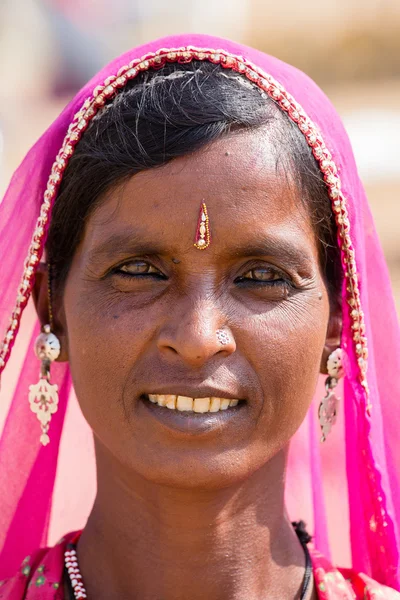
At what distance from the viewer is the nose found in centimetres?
257

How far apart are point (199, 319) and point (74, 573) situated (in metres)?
0.88

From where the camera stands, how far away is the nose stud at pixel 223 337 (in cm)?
261

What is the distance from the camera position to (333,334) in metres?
3.07

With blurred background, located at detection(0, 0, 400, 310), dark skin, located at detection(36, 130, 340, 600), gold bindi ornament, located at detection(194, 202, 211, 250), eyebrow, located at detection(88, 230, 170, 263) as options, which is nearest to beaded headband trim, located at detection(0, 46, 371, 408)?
dark skin, located at detection(36, 130, 340, 600)

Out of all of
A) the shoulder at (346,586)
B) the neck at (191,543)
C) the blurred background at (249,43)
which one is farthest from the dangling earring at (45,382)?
the blurred background at (249,43)

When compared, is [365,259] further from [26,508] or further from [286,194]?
[26,508]

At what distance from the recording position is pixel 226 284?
2.73 m

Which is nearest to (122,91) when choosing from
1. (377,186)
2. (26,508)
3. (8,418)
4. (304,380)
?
(304,380)

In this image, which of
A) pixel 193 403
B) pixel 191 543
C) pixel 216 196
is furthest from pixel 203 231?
pixel 191 543

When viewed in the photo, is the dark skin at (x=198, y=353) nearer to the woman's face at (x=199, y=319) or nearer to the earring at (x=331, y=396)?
the woman's face at (x=199, y=319)

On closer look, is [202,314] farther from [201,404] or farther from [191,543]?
[191,543]

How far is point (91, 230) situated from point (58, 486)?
115 cm

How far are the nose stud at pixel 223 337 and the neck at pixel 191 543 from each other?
0.47 m

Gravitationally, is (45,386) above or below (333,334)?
below
